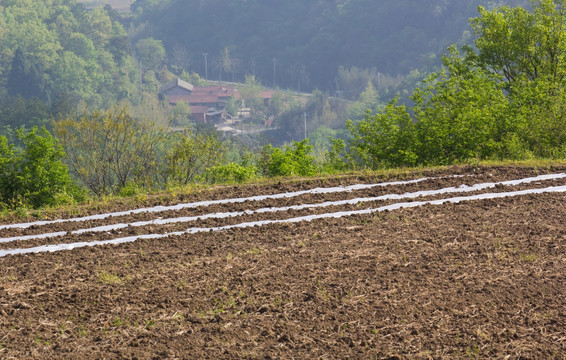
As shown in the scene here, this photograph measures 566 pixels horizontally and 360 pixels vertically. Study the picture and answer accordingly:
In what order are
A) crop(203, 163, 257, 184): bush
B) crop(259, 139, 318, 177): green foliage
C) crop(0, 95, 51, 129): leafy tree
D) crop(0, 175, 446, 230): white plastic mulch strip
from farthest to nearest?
crop(0, 95, 51, 129): leafy tree, crop(259, 139, 318, 177): green foliage, crop(203, 163, 257, 184): bush, crop(0, 175, 446, 230): white plastic mulch strip

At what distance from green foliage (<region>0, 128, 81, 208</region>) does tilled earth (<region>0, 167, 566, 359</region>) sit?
3.55 metres

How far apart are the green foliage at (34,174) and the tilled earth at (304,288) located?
11.7 feet

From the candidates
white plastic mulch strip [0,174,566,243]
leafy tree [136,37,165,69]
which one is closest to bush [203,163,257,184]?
white plastic mulch strip [0,174,566,243]

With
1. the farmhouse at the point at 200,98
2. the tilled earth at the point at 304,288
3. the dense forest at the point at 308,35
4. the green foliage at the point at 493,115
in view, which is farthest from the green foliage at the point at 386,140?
the farmhouse at the point at 200,98

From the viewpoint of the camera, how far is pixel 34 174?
1203 cm

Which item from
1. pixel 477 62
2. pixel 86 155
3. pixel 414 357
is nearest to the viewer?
pixel 414 357

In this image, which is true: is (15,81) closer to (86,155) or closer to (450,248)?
(86,155)

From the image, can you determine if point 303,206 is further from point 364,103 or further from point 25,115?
point 364,103

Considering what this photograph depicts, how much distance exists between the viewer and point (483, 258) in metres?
6.81

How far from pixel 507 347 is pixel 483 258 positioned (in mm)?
2007

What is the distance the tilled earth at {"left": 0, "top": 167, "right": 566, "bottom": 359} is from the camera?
5055mm

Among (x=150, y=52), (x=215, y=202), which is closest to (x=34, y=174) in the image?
(x=215, y=202)

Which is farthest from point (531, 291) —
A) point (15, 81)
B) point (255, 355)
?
point (15, 81)

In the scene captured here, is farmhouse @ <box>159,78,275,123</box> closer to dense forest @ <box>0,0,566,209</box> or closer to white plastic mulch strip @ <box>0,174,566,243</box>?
dense forest @ <box>0,0,566,209</box>
